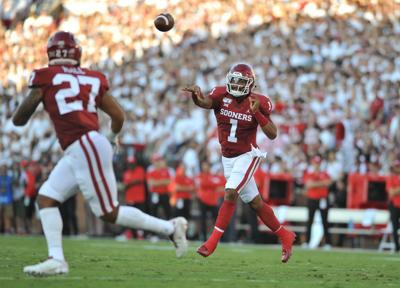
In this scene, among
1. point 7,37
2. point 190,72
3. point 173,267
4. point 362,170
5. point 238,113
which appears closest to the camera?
point 173,267

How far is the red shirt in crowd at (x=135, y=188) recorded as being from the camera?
2034 centimetres

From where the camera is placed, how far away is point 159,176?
19922mm

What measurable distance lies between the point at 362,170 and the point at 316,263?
772 centimetres

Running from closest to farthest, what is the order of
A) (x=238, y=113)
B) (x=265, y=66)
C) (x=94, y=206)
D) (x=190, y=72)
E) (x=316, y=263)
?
(x=94, y=206) → (x=238, y=113) → (x=316, y=263) → (x=265, y=66) → (x=190, y=72)

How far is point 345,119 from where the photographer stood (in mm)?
19609

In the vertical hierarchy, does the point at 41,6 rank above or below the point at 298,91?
above

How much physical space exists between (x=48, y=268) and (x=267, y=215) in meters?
3.36

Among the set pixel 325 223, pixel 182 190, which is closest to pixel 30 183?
pixel 182 190

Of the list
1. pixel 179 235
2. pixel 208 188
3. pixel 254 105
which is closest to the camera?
pixel 179 235

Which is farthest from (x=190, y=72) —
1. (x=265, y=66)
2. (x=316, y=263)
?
(x=316, y=263)

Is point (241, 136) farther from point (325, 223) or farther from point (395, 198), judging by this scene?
point (325, 223)

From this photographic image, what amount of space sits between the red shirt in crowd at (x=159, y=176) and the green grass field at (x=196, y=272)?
7451 millimetres

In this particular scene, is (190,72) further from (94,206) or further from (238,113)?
(94,206)

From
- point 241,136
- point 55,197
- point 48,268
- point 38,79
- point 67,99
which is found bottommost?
point 48,268
